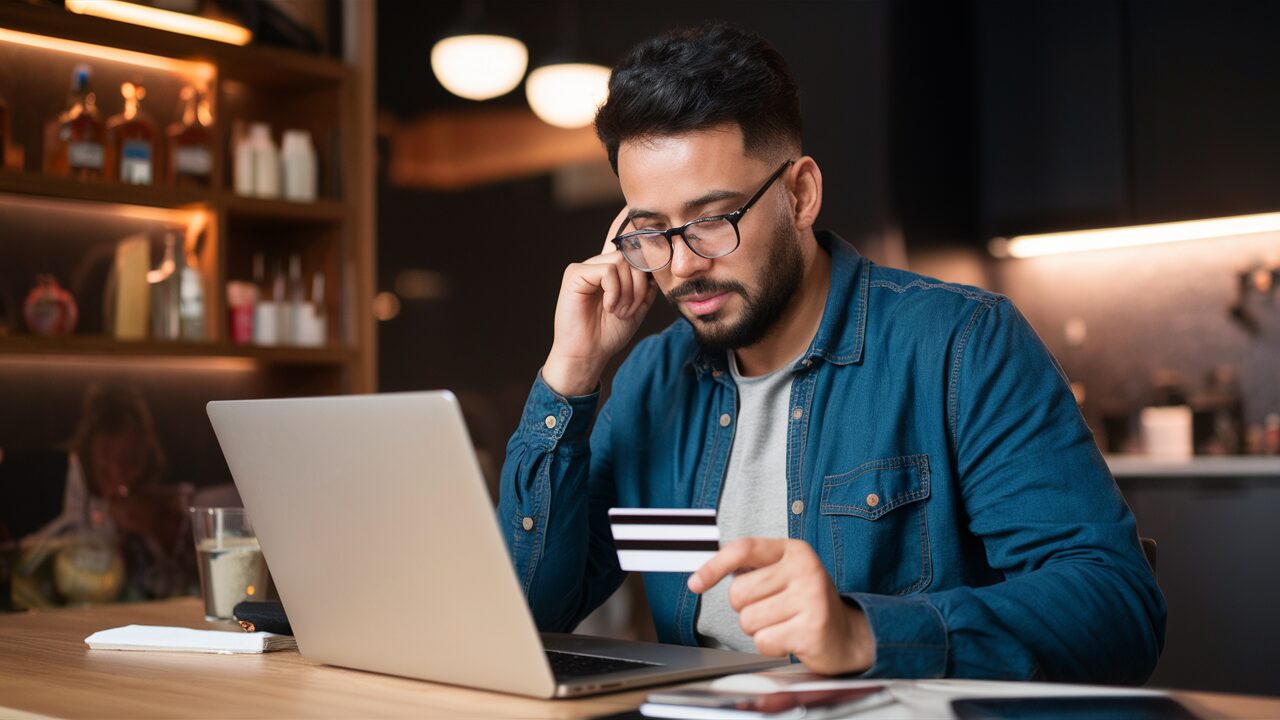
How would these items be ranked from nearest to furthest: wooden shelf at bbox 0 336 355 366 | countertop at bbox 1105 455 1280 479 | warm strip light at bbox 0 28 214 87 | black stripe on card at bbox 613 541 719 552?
black stripe on card at bbox 613 541 719 552
wooden shelf at bbox 0 336 355 366
warm strip light at bbox 0 28 214 87
countertop at bbox 1105 455 1280 479

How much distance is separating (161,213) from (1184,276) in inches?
118

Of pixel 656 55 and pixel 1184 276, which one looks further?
pixel 1184 276

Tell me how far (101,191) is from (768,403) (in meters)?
2.12

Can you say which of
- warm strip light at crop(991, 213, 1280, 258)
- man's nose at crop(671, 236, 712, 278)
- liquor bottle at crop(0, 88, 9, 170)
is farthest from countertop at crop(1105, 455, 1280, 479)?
liquor bottle at crop(0, 88, 9, 170)

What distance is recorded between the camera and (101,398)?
3.06m

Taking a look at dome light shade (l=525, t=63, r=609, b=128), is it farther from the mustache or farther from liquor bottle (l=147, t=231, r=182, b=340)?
the mustache

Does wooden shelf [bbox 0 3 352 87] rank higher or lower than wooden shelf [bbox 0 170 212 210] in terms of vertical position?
higher

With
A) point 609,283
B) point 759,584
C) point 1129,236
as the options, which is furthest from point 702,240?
point 1129,236

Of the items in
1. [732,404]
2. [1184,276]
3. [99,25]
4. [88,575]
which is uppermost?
[99,25]

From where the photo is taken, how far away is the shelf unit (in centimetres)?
294

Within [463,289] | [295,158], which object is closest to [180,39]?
[295,158]

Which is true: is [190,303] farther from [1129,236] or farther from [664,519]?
[1129,236]

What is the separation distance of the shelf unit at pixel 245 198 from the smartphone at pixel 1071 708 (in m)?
2.60

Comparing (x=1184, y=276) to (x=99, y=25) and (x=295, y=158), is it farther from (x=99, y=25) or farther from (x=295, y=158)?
(x=99, y=25)
